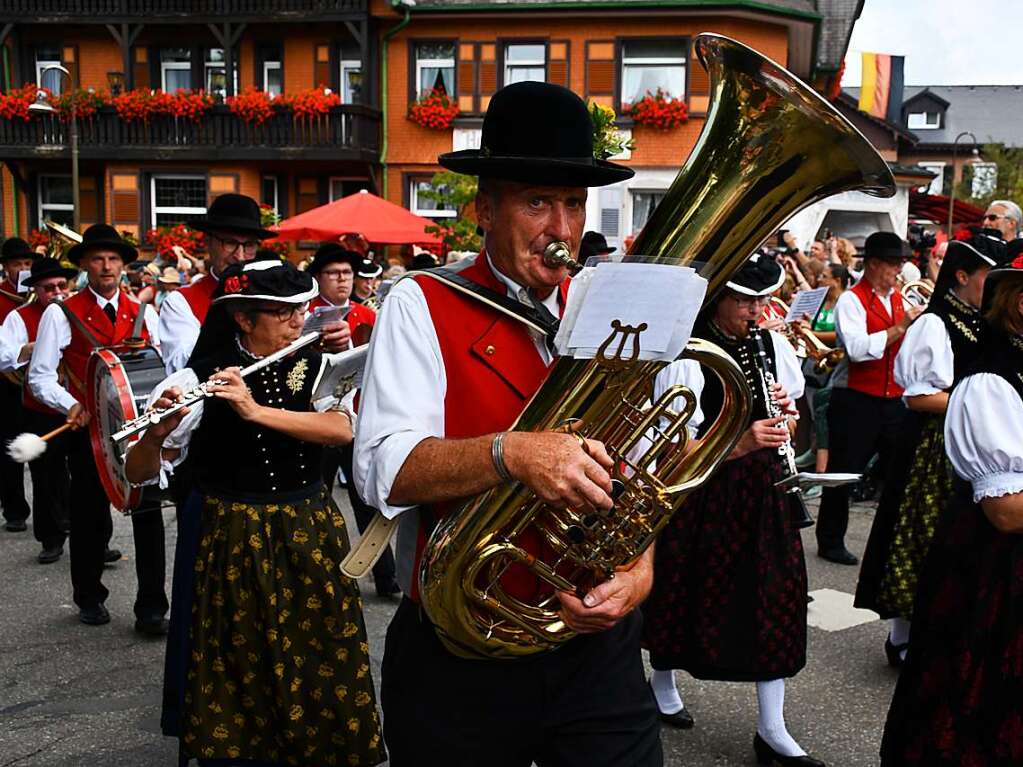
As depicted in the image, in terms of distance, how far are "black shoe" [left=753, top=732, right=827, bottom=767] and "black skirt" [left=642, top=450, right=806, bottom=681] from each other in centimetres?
28

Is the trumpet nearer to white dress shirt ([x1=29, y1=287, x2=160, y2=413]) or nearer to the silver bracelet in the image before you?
white dress shirt ([x1=29, y1=287, x2=160, y2=413])

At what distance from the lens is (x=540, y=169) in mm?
2191

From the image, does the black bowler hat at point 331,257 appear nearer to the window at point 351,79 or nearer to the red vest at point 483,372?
the red vest at point 483,372

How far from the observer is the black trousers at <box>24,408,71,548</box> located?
6.80m

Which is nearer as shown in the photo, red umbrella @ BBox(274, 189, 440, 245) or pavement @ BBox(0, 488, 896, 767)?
pavement @ BBox(0, 488, 896, 767)

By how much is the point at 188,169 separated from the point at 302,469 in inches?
828

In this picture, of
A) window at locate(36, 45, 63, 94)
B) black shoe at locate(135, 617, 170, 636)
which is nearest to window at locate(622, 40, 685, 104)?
window at locate(36, 45, 63, 94)

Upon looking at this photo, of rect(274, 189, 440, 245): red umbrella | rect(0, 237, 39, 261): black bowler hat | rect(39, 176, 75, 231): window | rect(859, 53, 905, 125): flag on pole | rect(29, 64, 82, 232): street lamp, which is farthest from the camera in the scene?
rect(859, 53, 905, 125): flag on pole

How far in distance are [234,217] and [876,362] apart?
4.34 meters

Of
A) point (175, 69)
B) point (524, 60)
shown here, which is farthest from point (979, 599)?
point (175, 69)

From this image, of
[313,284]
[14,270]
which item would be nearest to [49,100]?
[14,270]

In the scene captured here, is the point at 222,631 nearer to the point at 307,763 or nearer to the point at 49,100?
the point at 307,763

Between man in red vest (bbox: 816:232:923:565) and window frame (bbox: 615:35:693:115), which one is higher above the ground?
window frame (bbox: 615:35:693:115)

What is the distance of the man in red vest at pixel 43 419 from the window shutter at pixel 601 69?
50.2ft
